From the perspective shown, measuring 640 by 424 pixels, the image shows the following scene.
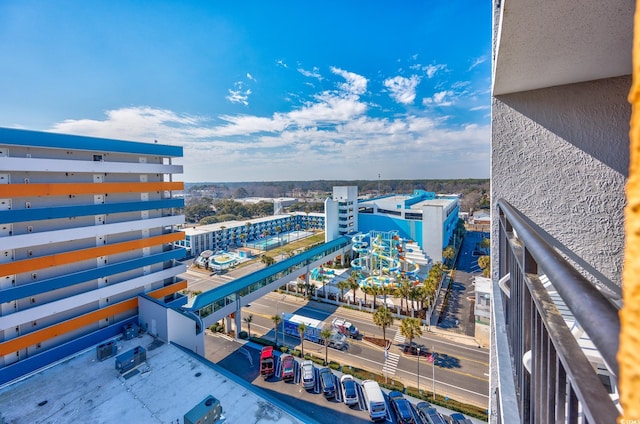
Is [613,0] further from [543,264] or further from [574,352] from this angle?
[574,352]

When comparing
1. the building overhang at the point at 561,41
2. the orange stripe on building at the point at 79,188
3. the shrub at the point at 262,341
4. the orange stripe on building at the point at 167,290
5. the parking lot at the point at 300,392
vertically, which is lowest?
the parking lot at the point at 300,392

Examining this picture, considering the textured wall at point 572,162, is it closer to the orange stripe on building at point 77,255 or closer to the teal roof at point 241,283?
the orange stripe on building at point 77,255

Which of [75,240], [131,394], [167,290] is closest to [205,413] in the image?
[131,394]

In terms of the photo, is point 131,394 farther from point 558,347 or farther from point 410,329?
point 410,329

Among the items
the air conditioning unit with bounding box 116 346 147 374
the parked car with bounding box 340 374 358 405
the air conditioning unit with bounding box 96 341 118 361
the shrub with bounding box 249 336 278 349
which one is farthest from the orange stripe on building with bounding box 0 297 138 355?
the parked car with bounding box 340 374 358 405

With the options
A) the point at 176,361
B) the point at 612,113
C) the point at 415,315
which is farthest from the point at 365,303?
the point at 612,113

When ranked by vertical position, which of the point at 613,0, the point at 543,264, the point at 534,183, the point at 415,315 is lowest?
the point at 415,315

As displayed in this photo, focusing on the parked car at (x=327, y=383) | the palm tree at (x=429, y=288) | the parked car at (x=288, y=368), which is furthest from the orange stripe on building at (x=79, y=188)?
the palm tree at (x=429, y=288)

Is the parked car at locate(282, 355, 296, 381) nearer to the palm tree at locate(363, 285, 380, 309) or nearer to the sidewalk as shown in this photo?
the sidewalk
